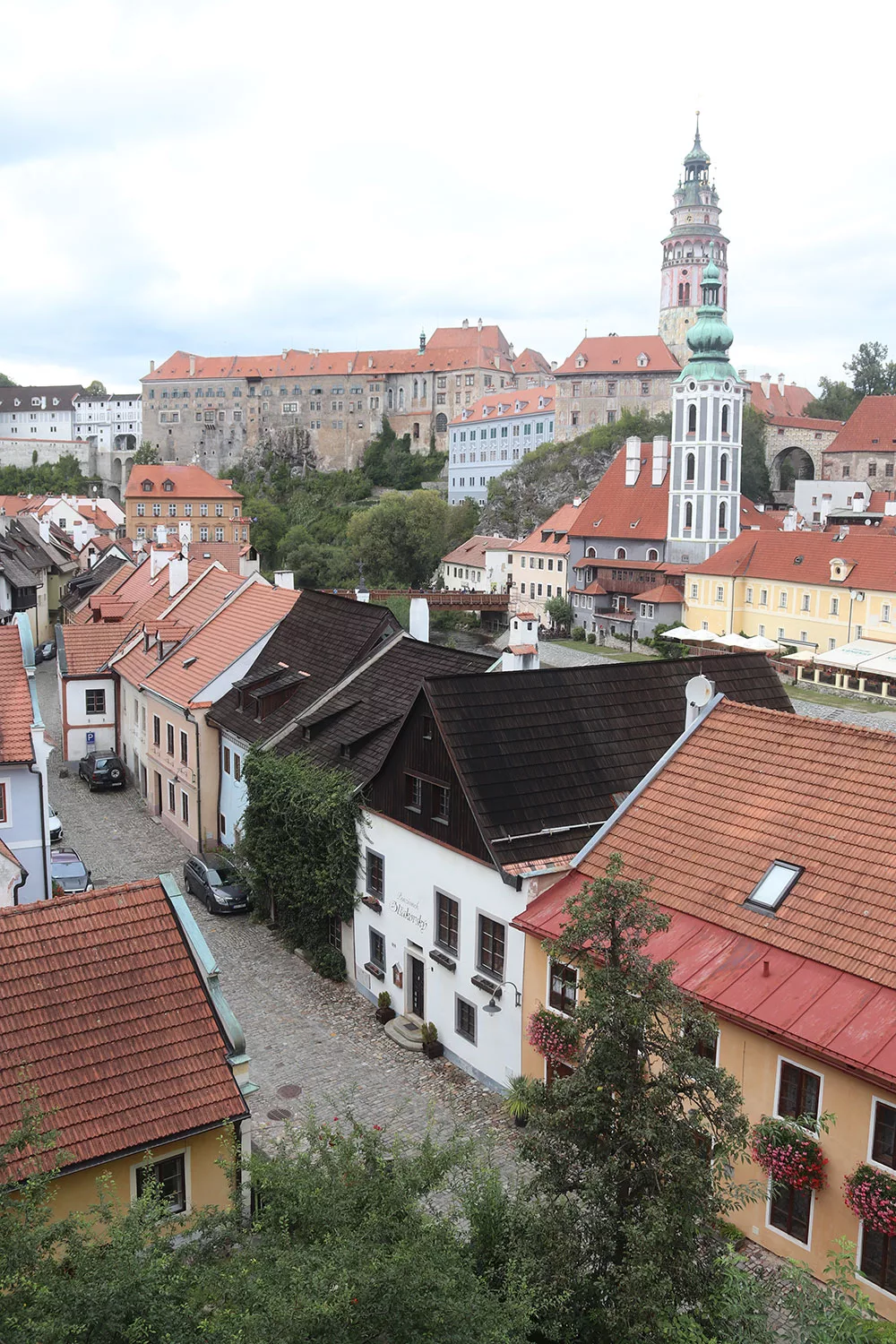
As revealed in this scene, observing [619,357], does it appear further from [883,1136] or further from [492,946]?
[883,1136]

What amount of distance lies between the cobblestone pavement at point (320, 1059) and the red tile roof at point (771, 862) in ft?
10.4

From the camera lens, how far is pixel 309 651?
89.9 ft

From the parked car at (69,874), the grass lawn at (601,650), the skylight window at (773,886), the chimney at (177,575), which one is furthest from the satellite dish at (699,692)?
the grass lawn at (601,650)

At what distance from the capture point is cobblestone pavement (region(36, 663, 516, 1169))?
1584cm

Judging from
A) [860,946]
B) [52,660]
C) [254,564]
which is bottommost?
[52,660]

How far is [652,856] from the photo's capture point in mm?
15594

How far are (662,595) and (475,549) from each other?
28167mm

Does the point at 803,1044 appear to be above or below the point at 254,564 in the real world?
below

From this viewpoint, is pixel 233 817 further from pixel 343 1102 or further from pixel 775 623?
pixel 775 623

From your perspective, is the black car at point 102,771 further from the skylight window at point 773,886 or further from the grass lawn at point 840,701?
the grass lawn at point 840,701

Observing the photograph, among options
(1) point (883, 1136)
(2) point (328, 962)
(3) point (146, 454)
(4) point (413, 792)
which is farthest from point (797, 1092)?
(3) point (146, 454)

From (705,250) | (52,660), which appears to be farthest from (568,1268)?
(705,250)

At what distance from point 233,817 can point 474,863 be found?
39.0ft

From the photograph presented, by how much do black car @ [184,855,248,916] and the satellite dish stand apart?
11460mm
